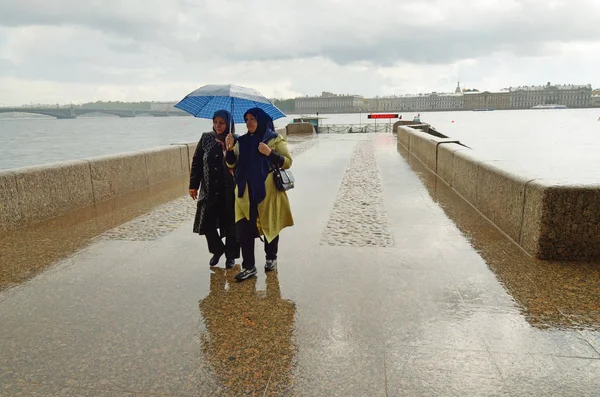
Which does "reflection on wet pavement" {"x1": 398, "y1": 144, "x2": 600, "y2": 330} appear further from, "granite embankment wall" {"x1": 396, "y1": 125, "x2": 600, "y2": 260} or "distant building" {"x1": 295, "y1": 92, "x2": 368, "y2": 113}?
"distant building" {"x1": 295, "y1": 92, "x2": 368, "y2": 113}

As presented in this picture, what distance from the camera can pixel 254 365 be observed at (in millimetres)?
2680

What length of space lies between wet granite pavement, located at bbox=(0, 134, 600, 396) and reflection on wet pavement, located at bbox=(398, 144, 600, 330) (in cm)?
2

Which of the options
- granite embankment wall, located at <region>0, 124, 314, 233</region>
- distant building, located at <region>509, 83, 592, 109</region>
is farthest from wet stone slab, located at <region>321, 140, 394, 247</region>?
distant building, located at <region>509, 83, 592, 109</region>

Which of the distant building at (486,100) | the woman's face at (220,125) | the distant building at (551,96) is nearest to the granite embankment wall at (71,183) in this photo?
the woman's face at (220,125)

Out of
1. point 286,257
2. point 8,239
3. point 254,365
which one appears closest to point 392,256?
point 286,257

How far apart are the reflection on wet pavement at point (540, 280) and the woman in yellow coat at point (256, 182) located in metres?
1.88

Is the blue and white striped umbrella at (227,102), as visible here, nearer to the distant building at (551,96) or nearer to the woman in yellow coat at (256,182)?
the woman in yellow coat at (256,182)

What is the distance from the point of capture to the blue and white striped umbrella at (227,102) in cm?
376

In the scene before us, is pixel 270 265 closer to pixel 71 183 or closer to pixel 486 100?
pixel 71 183

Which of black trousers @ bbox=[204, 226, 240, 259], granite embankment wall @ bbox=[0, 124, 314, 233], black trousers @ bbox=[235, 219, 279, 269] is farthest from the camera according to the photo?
granite embankment wall @ bbox=[0, 124, 314, 233]

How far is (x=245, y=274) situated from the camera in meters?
4.06

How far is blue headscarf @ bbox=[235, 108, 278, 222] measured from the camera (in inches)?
151

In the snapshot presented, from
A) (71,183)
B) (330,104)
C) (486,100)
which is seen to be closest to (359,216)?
(71,183)

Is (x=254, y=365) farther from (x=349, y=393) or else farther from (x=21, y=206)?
(x=21, y=206)
